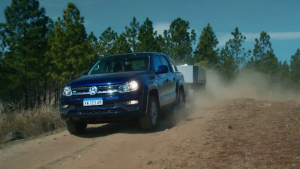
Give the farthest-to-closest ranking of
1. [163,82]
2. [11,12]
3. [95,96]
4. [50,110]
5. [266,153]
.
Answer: [11,12] < [50,110] < [163,82] < [95,96] < [266,153]

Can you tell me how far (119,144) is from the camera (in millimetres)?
6020

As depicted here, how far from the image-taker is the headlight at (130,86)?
6.57 metres

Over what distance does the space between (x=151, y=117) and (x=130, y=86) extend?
880mm

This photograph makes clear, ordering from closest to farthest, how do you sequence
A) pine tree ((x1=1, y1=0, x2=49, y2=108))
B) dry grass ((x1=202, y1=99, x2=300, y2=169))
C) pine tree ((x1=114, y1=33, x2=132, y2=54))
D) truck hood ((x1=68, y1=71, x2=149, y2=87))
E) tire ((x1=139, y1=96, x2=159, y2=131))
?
1. dry grass ((x1=202, y1=99, x2=300, y2=169))
2. truck hood ((x1=68, y1=71, x2=149, y2=87))
3. tire ((x1=139, y1=96, x2=159, y2=131))
4. pine tree ((x1=1, y1=0, x2=49, y2=108))
5. pine tree ((x1=114, y1=33, x2=132, y2=54))

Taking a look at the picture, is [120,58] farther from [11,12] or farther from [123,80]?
[11,12]

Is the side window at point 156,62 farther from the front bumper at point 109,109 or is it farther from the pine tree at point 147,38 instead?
the pine tree at point 147,38

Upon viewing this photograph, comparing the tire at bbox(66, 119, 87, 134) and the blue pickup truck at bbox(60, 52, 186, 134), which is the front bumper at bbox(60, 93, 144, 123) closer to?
the blue pickup truck at bbox(60, 52, 186, 134)

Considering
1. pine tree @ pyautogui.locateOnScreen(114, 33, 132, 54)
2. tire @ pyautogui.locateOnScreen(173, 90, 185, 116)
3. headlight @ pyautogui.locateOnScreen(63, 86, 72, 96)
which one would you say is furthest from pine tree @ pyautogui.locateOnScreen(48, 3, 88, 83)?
headlight @ pyautogui.locateOnScreen(63, 86, 72, 96)

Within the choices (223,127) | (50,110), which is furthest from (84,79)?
(50,110)

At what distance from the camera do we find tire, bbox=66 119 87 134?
7199 millimetres

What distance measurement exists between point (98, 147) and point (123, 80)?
146 centimetres

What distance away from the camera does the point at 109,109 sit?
21.5 ft

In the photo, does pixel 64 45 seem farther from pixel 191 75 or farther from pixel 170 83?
pixel 170 83

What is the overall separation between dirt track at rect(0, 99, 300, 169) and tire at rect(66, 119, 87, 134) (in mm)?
153
